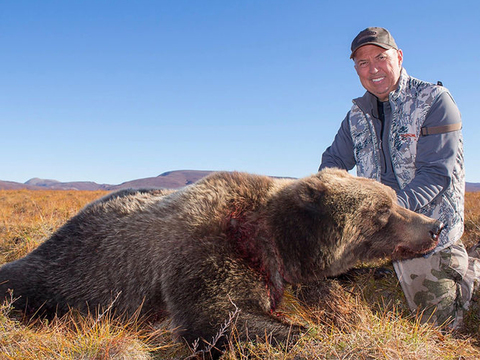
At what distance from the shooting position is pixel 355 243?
3408mm

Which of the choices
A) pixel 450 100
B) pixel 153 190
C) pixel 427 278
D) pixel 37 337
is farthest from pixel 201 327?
pixel 450 100

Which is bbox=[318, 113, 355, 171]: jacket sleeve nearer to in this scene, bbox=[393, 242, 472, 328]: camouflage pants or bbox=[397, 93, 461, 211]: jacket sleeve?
bbox=[397, 93, 461, 211]: jacket sleeve

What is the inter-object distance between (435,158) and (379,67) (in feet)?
4.19

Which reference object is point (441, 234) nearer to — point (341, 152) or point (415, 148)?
point (415, 148)

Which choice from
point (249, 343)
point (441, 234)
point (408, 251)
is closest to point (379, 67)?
point (441, 234)

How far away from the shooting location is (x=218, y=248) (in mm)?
3053

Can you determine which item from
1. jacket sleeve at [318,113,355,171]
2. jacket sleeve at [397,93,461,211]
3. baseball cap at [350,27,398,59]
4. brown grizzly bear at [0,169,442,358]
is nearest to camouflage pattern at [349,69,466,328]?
jacket sleeve at [397,93,461,211]

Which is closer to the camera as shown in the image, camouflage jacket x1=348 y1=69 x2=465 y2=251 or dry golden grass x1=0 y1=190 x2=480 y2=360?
dry golden grass x1=0 y1=190 x2=480 y2=360

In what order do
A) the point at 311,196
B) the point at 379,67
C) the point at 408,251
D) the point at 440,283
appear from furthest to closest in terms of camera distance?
the point at 379,67
the point at 440,283
the point at 408,251
the point at 311,196

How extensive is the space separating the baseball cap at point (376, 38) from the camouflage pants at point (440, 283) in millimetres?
2396

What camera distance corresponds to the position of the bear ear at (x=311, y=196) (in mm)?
3262

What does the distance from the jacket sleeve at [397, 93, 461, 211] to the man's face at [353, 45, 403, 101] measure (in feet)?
2.07

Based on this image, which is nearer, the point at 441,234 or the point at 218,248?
the point at 218,248

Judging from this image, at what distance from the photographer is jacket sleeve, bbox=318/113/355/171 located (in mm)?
5543
